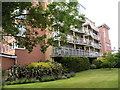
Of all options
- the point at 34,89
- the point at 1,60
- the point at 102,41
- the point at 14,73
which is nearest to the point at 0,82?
the point at 34,89

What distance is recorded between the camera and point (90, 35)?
3328 centimetres

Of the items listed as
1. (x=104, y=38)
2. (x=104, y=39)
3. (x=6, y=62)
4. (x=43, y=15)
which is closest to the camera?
(x=43, y=15)

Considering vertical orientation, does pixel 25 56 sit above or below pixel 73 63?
above

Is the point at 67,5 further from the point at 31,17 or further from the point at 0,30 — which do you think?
the point at 0,30

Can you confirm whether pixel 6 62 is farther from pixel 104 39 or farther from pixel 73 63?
pixel 104 39

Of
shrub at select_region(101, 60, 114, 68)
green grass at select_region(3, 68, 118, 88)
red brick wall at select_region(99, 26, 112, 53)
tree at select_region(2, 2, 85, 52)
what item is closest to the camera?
green grass at select_region(3, 68, 118, 88)

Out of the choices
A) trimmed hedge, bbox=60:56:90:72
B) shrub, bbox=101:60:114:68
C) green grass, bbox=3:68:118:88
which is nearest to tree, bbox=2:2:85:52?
green grass, bbox=3:68:118:88

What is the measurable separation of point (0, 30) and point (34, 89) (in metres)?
3.99

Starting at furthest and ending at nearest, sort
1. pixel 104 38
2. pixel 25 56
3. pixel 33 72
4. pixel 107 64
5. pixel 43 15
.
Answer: pixel 104 38 < pixel 107 64 < pixel 25 56 < pixel 33 72 < pixel 43 15

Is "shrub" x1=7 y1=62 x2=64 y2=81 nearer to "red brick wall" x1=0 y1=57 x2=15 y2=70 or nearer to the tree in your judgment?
"red brick wall" x1=0 y1=57 x2=15 y2=70

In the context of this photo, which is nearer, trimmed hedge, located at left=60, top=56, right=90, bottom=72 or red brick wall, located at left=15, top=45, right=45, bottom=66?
red brick wall, located at left=15, top=45, right=45, bottom=66

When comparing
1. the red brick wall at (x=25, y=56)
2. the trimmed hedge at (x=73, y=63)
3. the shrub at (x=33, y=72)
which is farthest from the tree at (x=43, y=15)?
the trimmed hedge at (x=73, y=63)

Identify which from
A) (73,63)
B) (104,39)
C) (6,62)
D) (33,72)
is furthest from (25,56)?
(104,39)

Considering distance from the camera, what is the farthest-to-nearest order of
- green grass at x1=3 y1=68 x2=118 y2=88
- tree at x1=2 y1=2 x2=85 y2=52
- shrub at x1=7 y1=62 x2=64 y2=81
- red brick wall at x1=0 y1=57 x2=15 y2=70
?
red brick wall at x1=0 y1=57 x2=15 y2=70
shrub at x1=7 y1=62 x2=64 y2=81
tree at x1=2 y1=2 x2=85 y2=52
green grass at x1=3 y1=68 x2=118 y2=88
